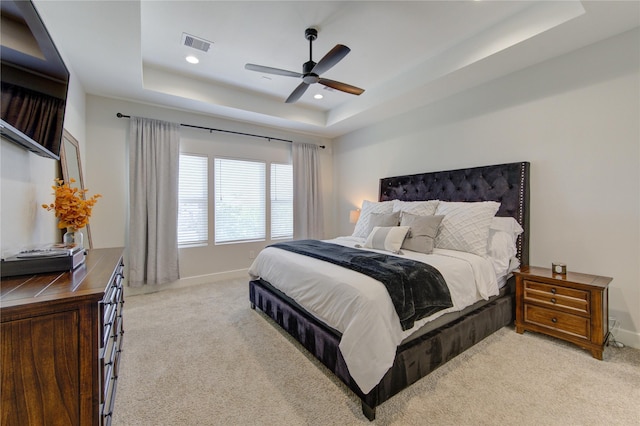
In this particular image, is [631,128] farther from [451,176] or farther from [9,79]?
[9,79]

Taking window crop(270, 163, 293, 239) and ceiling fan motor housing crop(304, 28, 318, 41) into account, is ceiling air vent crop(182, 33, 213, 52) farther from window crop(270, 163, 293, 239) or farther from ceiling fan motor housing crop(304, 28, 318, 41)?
window crop(270, 163, 293, 239)

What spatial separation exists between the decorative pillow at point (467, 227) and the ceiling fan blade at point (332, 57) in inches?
75.1

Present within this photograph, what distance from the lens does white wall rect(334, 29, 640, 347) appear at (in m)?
2.28

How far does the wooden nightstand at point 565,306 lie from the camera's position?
209 cm

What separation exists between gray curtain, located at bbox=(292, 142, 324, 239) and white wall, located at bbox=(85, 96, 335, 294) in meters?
0.24

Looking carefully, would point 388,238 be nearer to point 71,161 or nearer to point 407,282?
point 407,282

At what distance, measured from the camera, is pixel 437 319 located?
2016mm

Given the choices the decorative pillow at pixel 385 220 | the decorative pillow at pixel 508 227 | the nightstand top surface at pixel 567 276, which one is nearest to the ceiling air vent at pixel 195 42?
the decorative pillow at pixel 385 220

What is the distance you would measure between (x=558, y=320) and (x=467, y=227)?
1.03 metres

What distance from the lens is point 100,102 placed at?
3.50 m

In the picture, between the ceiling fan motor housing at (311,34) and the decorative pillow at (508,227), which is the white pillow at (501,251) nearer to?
the decorative pillow at (508,227)

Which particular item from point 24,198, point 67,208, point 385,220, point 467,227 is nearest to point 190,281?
point 67,208

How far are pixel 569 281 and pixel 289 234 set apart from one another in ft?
13.0

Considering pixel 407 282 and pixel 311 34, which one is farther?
pixel 311 34
